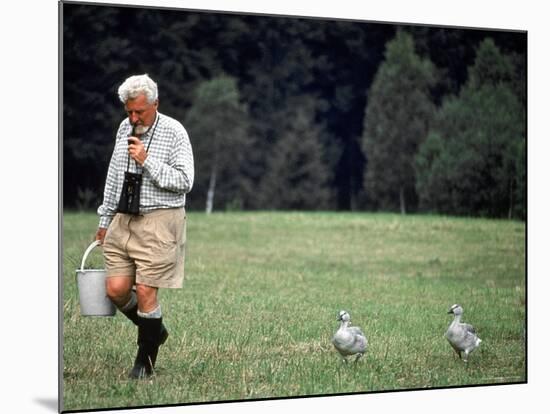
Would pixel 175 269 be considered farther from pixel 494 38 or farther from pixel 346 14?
pixel 494 38

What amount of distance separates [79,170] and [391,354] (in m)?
2.88

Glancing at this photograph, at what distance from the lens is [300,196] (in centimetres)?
1470

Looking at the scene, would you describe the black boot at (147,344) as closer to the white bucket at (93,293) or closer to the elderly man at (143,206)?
the elderly man at (143,206)

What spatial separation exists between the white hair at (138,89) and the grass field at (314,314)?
1.12 m

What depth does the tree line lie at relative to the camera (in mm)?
10008

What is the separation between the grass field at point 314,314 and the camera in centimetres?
960

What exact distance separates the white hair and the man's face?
28 mm

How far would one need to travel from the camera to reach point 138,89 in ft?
29.8

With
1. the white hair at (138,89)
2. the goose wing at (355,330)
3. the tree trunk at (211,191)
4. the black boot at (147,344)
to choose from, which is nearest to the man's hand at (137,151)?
the white hair at (138,89)

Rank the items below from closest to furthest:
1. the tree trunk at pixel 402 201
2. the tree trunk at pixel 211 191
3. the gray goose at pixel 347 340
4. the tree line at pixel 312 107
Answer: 1. the tree line at pixel 312 107
2. the gray goose at pixel 347 340
3. the tree trunk at pixel 402 201
4. the tree trunk at pixel 211 191

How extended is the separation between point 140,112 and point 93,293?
4.15ft

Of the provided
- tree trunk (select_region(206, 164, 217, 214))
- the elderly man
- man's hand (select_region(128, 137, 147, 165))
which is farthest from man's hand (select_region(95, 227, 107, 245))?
tree trunk (select_region(206, 164, 217, 214))

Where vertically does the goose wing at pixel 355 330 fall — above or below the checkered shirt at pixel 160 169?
below

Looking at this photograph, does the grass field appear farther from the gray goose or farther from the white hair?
the white hair
